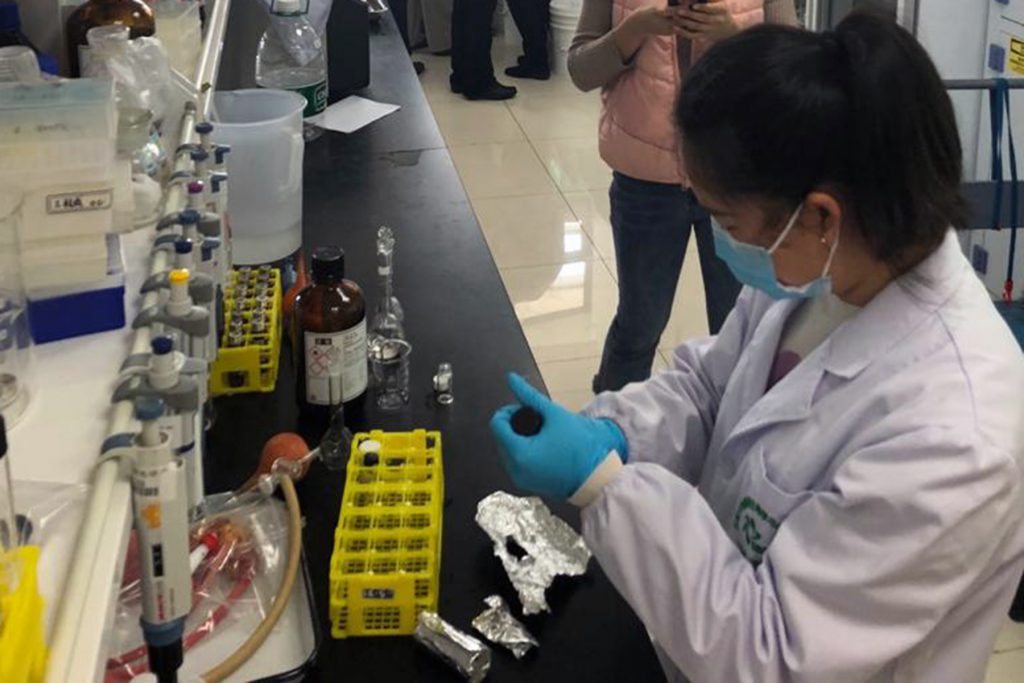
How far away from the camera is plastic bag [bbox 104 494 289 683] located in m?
1.15

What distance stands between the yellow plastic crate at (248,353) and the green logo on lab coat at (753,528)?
74 cm

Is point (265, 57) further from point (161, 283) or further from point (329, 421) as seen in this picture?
point (161, 283)

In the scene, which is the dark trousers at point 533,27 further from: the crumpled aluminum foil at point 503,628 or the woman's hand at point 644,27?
the crumpled aluminum foil at point 503,628

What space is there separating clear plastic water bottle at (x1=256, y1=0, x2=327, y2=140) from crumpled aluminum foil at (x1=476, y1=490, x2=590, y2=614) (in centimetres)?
151

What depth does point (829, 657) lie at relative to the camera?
40.3 inches

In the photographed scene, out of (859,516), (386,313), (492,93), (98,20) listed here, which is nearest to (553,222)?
(492,93)

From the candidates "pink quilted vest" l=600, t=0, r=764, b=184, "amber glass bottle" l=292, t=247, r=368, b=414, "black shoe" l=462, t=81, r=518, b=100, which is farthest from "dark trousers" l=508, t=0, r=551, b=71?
"amber glass bottle" l=292, t=247, r=368, b=414

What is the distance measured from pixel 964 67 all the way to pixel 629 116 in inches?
63.0

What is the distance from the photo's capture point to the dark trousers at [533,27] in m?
5.71

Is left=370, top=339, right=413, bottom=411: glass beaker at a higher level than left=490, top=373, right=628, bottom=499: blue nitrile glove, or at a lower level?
lower

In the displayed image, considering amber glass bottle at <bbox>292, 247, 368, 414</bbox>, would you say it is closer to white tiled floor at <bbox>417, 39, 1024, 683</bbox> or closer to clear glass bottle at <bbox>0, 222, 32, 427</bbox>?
clear glass bottle at <bbox>0, 222, 32, 427</bbox>

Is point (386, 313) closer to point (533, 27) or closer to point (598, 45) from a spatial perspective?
point (598, 45)

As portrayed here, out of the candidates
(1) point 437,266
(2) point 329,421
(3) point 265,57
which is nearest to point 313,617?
(2) point 329,421

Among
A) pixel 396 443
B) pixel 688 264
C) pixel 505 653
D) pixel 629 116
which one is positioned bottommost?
pixel 688 264
